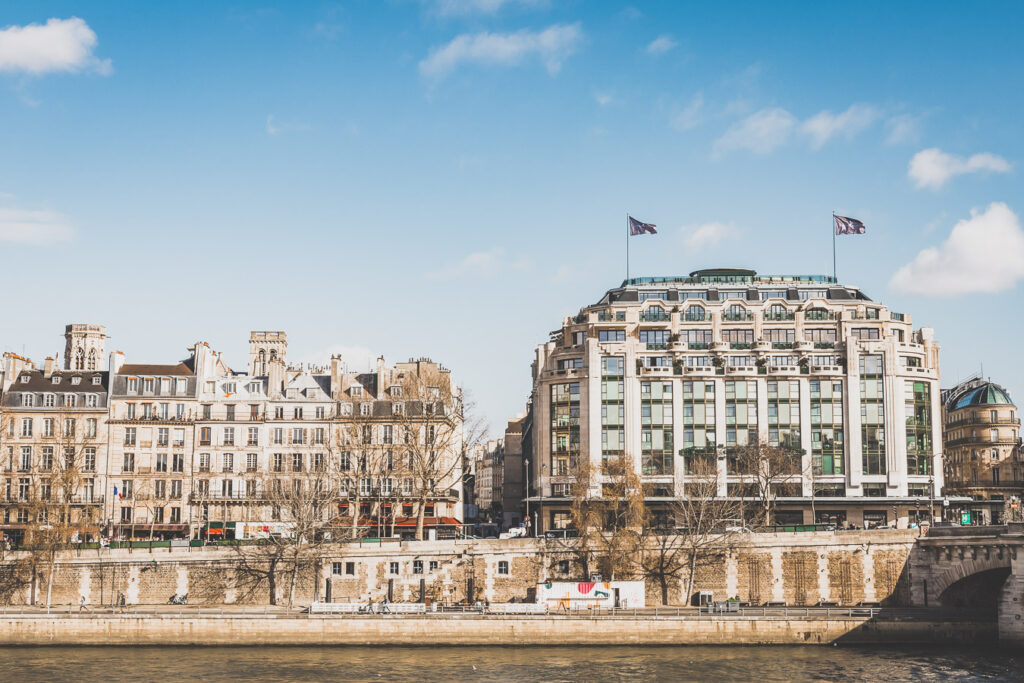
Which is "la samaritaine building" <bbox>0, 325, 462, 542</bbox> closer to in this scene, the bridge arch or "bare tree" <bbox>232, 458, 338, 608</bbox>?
"bare tree" <bbox>232, 458, 338, 608</bbox>

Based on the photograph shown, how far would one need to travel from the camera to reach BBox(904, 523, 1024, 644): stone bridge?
232 feet

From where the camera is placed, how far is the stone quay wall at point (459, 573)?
8325cm

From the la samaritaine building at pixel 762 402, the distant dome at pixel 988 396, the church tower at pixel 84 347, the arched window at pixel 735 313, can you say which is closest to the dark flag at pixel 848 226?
the la samaritaine building at pixel 762 402

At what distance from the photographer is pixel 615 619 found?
238 ft

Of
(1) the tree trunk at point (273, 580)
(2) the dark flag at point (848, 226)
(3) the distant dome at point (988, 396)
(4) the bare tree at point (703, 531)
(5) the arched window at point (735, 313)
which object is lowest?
(1) the tree trunk at point (273, 580)

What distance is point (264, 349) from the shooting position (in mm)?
118125

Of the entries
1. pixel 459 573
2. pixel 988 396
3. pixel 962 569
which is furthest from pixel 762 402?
pixel 988 396

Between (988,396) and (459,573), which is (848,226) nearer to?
(459,573)

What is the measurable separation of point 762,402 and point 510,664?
49.5 meters

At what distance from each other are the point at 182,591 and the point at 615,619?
109ft

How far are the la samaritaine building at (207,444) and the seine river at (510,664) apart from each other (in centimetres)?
3070

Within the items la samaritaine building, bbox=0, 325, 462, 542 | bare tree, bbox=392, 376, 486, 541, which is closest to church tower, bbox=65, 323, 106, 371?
la samaritaine building, bbox=0, 325, 462, 542

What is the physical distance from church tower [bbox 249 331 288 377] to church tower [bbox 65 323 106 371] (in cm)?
2627

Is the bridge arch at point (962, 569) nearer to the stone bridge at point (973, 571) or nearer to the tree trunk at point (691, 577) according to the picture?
the stone bridge at point (973, 571)
